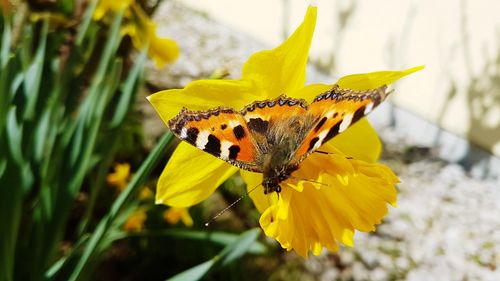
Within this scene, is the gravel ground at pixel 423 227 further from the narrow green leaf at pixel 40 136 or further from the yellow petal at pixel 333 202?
the yellow petal at pixel 333 202

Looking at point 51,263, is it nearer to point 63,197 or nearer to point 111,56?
point 63,197

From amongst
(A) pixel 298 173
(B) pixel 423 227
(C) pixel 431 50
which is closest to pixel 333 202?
(A) pixel 298 173

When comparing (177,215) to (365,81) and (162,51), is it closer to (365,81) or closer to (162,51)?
(162,51)

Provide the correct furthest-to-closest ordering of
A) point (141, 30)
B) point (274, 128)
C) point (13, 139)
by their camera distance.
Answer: point (141, 30), point (13, 139), point (274, 128)

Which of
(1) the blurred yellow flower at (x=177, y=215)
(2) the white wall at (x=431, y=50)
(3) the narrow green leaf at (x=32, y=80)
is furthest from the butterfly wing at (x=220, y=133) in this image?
(2) the white wall at (x=431, y=50)

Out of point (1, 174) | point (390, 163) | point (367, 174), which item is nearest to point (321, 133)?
point (367, 174)

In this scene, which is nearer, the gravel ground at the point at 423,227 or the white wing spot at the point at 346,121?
the white wing spot at the point at 346,121
